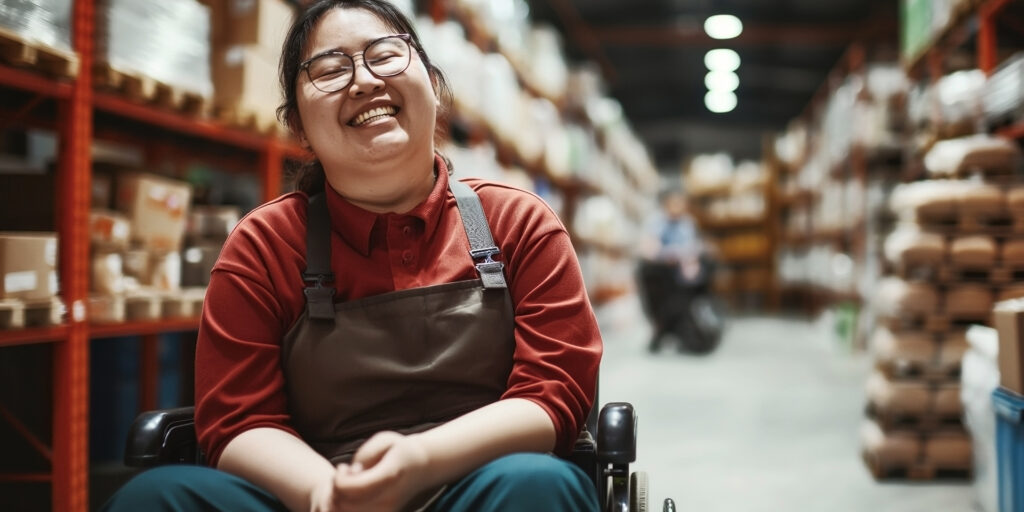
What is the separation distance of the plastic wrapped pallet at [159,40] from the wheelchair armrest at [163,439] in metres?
1.75

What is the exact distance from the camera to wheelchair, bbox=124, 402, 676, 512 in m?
1.46

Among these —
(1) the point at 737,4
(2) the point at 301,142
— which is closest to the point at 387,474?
(2) the point at 301,142

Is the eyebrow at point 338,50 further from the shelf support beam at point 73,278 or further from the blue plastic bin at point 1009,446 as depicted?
the blue plastic bin at point 1009,446

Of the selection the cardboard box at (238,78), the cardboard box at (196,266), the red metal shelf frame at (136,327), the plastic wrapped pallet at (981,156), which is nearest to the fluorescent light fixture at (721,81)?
the plastic wrapped pallet at (981,156)

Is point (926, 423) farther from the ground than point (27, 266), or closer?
closer

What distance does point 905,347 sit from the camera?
387 centimetres

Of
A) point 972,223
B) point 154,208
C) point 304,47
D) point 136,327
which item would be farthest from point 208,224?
point 972,223

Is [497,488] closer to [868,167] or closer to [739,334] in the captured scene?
[868,167]

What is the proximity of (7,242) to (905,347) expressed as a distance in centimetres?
377

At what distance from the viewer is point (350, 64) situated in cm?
168

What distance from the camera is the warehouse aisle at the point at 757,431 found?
3.46 m

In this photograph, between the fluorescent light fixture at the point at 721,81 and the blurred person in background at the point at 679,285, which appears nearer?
the blurred person in background at the point at 679,285

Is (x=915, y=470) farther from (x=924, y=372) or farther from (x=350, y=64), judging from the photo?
(x=350, y=64)

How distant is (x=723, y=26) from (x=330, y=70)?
11812mm
